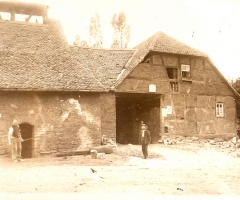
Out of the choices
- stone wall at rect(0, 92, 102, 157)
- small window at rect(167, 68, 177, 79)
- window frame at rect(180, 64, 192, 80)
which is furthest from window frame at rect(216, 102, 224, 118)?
stone wall at rect(0, 92, 102, 157)

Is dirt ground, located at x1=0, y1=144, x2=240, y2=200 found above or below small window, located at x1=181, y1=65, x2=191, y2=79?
below

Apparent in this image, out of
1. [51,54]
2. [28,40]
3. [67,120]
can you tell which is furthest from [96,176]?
[28,40]

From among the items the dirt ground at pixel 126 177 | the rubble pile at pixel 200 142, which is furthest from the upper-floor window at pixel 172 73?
the dirt ground at pixel 126 177

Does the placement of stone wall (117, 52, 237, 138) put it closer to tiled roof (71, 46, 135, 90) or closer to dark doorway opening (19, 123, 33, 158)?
tiled roof (71, 46, 135, 90)

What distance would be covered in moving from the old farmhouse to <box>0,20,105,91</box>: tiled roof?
0.16 feet

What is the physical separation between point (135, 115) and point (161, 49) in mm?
5485

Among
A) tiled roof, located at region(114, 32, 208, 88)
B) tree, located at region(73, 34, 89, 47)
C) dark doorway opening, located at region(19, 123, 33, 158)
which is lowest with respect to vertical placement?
dark doorway opening, located at region(19, 123, 33, 158)

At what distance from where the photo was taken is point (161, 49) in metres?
18.9

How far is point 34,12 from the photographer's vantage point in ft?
66.5

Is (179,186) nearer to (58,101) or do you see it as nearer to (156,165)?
(156,165)

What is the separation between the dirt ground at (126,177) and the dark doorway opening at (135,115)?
481 cm

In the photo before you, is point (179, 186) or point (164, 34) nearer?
point (179, 186)

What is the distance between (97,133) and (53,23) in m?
8.39

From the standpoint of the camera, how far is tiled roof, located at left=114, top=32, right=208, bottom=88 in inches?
727
